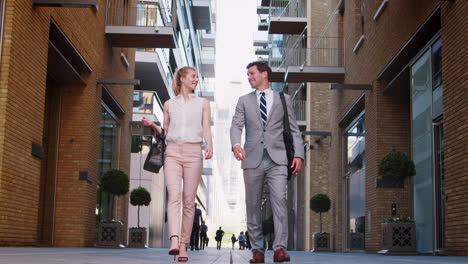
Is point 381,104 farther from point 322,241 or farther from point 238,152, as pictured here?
point 238,152

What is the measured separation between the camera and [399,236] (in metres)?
13.3

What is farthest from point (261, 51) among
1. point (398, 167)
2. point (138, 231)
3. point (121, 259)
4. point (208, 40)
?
point (121, 259)

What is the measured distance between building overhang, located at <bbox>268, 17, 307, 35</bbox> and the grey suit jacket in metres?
20.7

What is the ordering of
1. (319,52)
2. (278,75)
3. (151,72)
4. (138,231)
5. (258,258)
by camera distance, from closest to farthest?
(258,258)
(138,231)
(278,75)
(319,52)
(151,72)

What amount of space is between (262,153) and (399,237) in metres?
7.67

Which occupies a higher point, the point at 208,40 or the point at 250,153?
the point at 208,40

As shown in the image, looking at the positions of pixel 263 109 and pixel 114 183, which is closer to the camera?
pixel 263 109

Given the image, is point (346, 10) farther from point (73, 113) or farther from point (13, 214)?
point (13, 214)

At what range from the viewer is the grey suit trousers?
6434 mm

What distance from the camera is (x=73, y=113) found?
16.0 meters

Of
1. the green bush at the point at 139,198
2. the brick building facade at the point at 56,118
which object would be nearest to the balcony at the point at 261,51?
the brick building facade at the point at 56,118

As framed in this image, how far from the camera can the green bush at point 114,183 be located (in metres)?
17.2

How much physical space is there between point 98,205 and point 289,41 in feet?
64.2

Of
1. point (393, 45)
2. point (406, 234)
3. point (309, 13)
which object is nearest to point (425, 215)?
point (406, 234)
